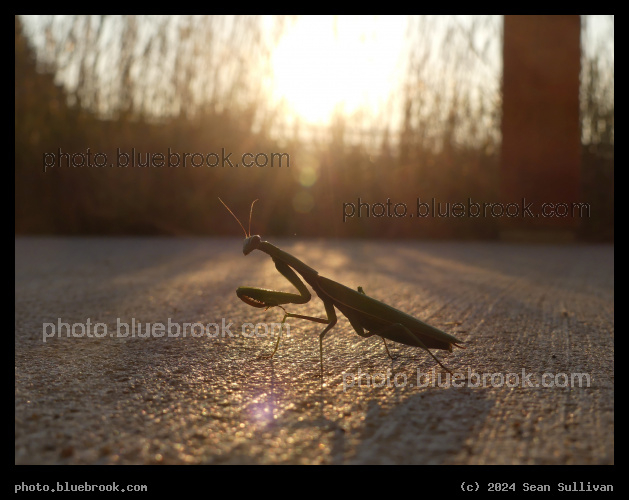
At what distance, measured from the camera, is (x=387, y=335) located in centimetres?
183

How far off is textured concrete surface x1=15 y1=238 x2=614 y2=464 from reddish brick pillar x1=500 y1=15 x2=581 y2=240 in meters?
4.46

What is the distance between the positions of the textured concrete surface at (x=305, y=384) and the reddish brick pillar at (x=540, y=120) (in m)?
4.46

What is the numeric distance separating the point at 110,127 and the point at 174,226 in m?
1.61

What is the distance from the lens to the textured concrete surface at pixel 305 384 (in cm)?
121

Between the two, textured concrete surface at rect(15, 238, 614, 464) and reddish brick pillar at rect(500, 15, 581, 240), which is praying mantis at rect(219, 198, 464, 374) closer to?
textured concrete surface at rect(15, 238, 614, 464)

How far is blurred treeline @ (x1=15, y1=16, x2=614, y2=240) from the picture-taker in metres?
8.00

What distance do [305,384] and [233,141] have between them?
22.8 ft

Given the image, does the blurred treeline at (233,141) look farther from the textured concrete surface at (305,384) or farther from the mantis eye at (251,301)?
the mantis eye at (251,301)

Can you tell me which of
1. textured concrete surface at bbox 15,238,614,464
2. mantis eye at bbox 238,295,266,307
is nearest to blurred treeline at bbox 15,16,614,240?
textured concrete surface at bbox 15,238,614,464

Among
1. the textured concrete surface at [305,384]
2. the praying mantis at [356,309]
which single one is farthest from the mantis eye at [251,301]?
the textured concrete surface at [305,384]

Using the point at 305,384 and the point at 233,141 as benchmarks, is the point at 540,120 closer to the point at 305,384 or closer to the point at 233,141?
the point at 233,141

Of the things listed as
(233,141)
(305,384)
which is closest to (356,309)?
(305,384)
